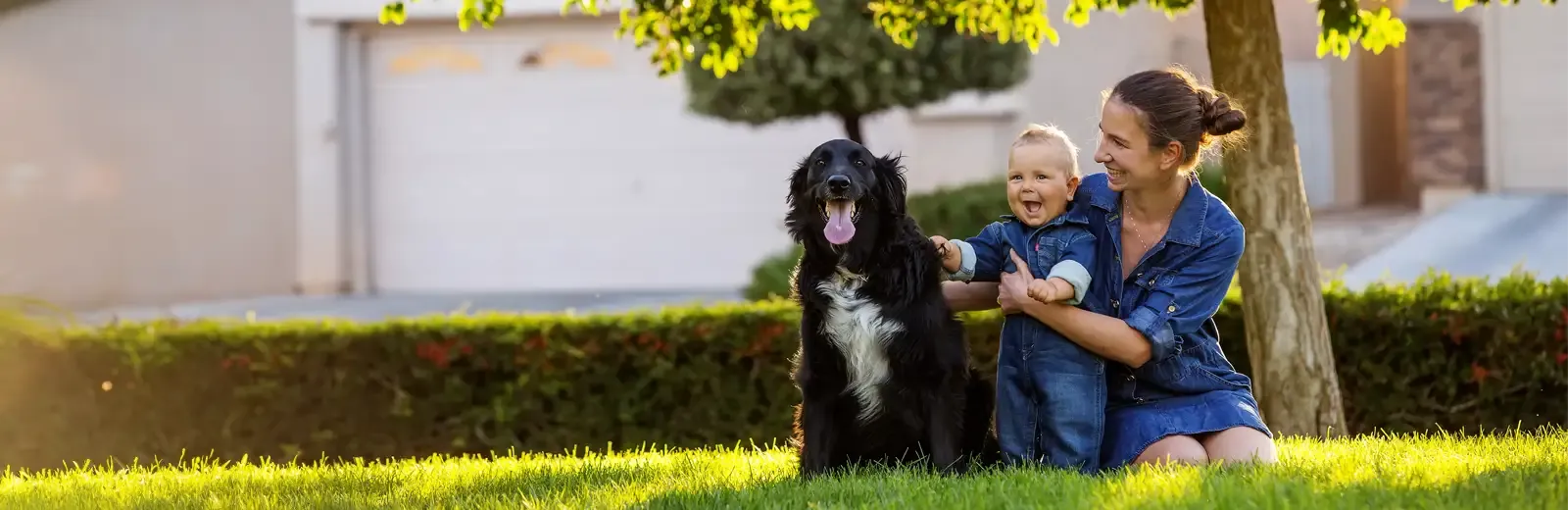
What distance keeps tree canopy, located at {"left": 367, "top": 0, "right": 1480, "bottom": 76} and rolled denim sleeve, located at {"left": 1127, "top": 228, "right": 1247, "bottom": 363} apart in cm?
138

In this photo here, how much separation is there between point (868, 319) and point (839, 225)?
0.84 ft

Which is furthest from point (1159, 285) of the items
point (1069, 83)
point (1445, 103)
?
→ point (1445, 103)

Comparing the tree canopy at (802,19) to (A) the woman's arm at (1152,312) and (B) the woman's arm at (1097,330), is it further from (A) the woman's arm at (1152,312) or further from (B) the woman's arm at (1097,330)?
(B) the woman's arm at (1097,330)

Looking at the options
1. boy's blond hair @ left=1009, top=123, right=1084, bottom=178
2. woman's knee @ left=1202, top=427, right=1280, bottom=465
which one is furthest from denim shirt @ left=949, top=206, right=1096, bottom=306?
woman's knee @ left=1202, top=427, right=1280, bottom=465

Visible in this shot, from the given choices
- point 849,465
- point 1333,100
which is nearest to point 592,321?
point 849,465

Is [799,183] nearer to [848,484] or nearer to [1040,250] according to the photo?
[1040,250]

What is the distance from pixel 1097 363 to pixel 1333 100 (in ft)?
46.2

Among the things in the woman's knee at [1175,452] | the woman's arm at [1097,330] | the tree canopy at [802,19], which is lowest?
the woman's knee at [1175,452]

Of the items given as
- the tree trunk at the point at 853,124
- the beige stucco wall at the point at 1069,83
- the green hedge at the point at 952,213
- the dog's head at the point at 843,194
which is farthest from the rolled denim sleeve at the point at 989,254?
the beige stucco wall at the point at 1069,83

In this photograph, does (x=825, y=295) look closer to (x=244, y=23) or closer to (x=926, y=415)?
(x=926, y=415)

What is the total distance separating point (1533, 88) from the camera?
11977mm

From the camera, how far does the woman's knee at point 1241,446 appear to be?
12.8 ft

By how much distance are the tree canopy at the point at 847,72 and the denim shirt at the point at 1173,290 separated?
21.4ft

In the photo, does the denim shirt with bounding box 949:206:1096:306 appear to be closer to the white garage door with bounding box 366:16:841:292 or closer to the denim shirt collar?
the denim shirt collar
